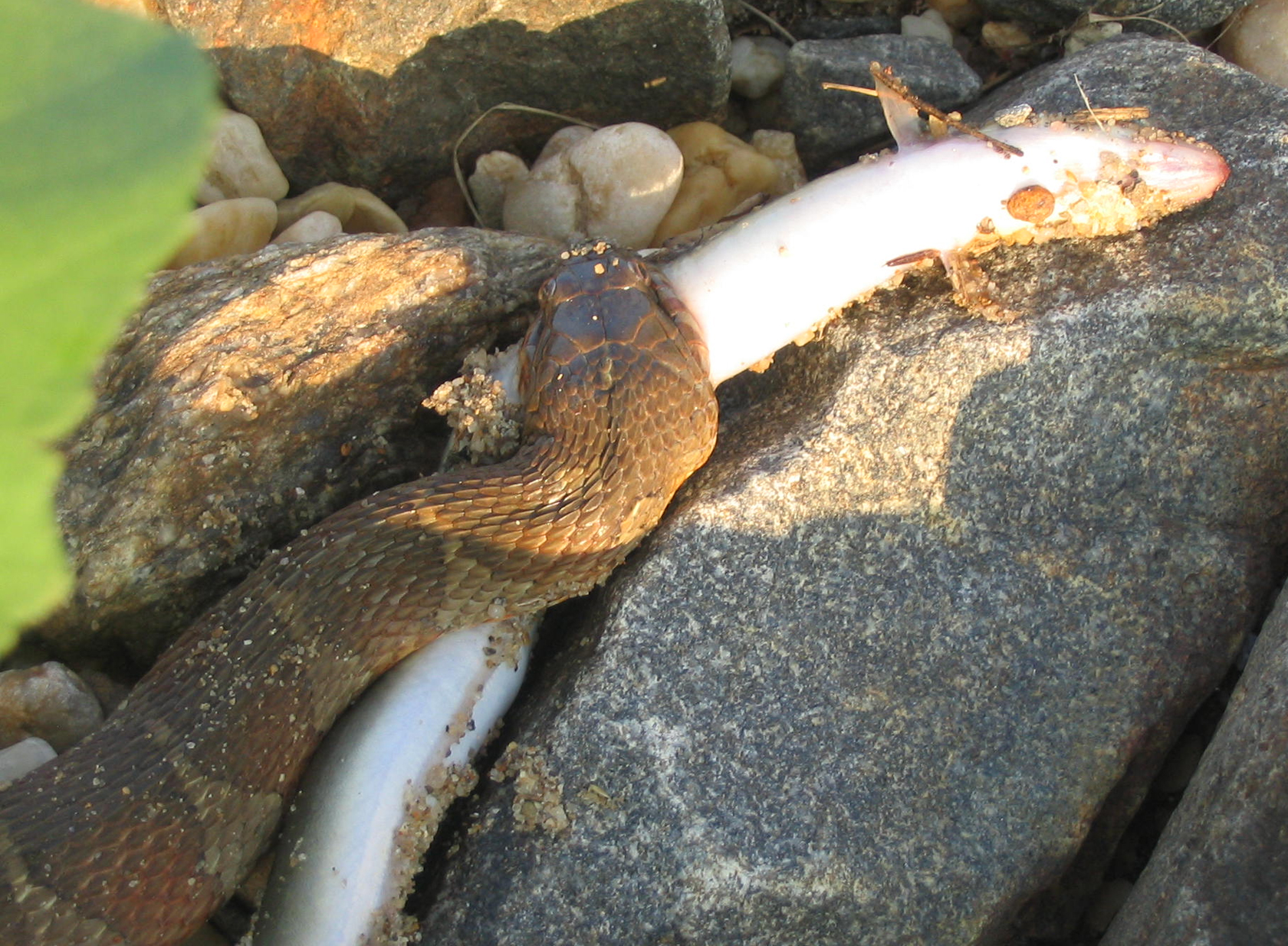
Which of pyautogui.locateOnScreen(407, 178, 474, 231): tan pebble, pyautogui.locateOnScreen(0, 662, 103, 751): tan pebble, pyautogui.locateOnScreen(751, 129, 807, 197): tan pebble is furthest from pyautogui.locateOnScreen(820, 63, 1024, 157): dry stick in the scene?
pyautogui.locateOnScreen(0, 662, 103, 751): tan pebble

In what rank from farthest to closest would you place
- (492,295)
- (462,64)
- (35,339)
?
(462,64), (492,295), (35,339)

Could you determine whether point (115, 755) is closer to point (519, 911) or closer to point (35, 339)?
point (519, 911)

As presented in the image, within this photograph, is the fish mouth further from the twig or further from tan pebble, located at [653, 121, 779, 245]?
tan pebble, located at [653, 121, 779, 245]

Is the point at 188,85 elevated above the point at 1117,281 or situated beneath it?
elevated above

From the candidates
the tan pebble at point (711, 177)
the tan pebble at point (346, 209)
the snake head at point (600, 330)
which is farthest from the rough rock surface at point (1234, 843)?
the tan pebble at point (346, 209)

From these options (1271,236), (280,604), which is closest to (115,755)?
(280,604)

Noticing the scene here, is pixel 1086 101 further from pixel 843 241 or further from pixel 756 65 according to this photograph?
pixel 756 65

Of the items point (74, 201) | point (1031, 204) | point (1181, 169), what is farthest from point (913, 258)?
point (74, 201)
